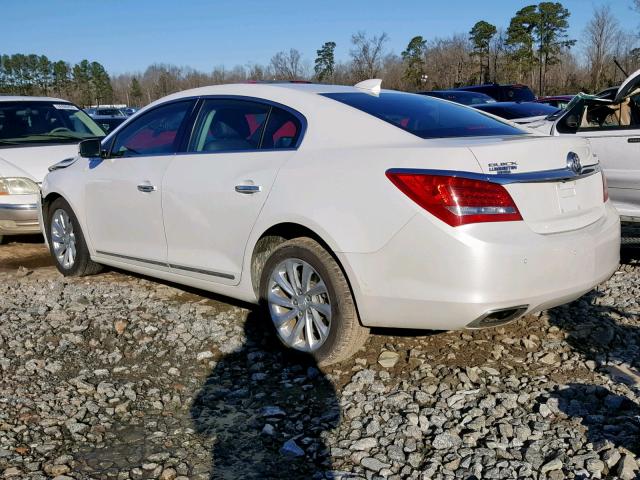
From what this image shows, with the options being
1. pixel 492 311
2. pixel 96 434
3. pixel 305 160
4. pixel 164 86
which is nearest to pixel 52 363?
pixel 96 434

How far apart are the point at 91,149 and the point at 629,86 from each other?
15.7ft

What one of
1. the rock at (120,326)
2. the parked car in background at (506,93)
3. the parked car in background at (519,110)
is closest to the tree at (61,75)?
the parked car in background at (506,93)

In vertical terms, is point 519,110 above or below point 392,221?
above

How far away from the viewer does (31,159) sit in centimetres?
736

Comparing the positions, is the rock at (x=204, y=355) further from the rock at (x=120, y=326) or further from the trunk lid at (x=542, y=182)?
the trunk lid at (x=542, y=182)

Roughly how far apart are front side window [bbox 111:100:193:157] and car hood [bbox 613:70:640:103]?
4.02m

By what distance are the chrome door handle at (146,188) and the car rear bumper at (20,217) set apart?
269 cm

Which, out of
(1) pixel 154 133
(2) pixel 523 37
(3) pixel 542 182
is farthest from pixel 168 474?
(2) pixel 523 37

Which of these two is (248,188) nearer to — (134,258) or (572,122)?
(134,258)

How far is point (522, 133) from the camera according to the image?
4.09 m

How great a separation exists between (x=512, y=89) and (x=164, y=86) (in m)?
55.7

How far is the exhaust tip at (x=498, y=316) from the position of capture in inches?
133

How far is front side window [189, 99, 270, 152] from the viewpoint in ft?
14.1

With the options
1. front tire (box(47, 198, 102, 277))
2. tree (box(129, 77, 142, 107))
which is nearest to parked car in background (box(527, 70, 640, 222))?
front tire (box(47, 198, 102, 277))
